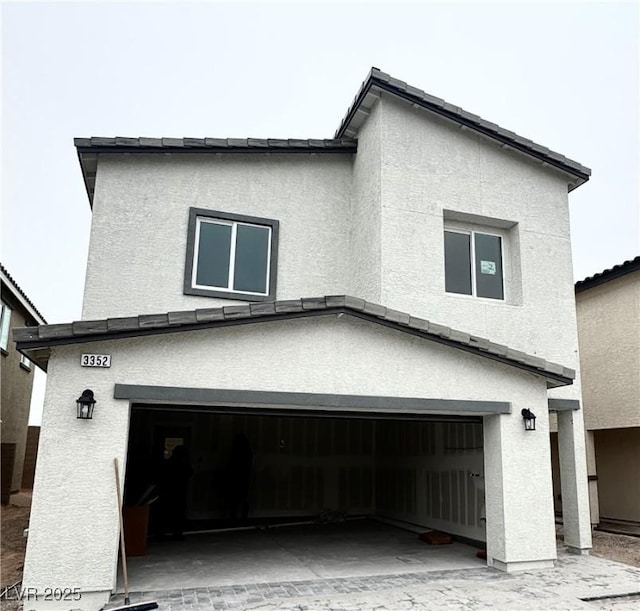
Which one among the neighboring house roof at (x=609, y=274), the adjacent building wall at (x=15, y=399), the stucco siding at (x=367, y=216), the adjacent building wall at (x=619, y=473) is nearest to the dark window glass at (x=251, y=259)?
the stucco siding at (x=367, y=216)

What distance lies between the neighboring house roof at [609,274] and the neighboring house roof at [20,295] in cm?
1528

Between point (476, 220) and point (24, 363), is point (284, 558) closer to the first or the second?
point (476, 220)

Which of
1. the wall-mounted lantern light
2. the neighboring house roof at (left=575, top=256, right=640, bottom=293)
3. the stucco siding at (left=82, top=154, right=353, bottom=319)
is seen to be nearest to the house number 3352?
the stucco siding at (left=82, top=154, right=353, bottom=319)

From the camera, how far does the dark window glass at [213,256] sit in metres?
10.8

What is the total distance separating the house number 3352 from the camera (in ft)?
23.9

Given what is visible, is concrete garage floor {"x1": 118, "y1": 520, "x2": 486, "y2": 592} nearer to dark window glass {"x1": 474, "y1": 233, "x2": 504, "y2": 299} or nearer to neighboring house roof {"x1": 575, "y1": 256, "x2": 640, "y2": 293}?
dark window glass {"x1": 474, "y1": 233, "x2": 504, "y2": 299}

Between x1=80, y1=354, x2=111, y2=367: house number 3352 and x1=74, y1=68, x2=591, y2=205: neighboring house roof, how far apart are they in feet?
16.0

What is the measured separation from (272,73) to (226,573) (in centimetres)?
2303

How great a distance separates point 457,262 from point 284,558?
6.47 meters

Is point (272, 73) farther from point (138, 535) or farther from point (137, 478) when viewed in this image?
point (138, 535)

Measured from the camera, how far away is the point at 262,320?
796cm

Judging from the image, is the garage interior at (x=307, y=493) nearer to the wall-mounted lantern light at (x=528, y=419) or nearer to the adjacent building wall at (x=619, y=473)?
the wall-mounted lantern light at (x=528, y=419)

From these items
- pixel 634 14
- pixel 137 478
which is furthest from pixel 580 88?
pixel 137 478

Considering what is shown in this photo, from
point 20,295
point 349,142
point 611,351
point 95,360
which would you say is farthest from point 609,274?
point 20,295
